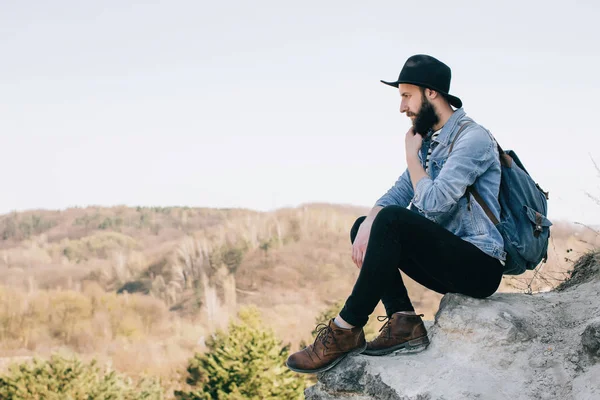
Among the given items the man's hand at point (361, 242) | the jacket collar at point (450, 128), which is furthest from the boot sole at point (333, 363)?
the jacket collar at point (450, 128)

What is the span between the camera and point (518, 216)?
330 cm

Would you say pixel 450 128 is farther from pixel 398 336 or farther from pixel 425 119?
pixel 398 336

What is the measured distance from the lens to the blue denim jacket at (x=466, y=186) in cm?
315

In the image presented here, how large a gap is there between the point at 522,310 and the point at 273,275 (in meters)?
46.5

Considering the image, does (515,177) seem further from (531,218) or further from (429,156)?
(429,156)

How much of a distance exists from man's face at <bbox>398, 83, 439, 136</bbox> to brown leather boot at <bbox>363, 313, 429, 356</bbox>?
985 mm

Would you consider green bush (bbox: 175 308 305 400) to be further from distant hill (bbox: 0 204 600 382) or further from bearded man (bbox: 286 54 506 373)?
distant hill (bbox: 0 204 600 382)

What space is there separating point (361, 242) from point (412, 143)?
58 cm

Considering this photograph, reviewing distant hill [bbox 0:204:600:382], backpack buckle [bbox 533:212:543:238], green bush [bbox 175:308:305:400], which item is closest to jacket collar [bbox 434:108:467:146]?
backpack buckle [bbox 533:212:543:238]

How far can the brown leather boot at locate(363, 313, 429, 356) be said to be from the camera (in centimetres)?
353

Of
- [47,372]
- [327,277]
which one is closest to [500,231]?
[47,372]

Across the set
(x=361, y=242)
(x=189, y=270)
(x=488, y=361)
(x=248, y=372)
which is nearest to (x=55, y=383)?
(x=248, y=372)

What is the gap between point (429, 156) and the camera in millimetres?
3500

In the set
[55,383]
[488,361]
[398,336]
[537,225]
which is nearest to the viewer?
[537,225]
